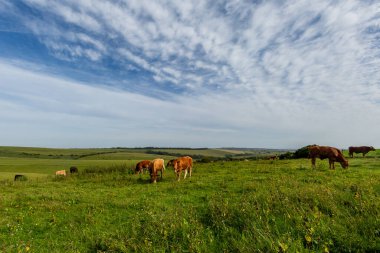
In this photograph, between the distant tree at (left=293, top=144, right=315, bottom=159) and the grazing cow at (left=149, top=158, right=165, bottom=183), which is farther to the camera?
the distant tree at (left=293, top=144, right=315, bottom=159)

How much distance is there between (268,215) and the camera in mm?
7895

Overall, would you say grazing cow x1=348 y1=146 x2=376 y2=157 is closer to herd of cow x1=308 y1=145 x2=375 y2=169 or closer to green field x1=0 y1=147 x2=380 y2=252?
herd of cow x1=308 y1=145 x2=375 y2=169

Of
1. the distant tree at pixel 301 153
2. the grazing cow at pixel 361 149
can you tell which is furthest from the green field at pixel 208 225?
the grazing cow at pixel 361 149

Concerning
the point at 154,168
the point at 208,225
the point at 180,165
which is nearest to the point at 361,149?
the point at 180,165

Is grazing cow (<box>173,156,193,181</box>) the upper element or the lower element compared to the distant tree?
lower

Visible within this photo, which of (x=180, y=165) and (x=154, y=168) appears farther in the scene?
(x=180, y=165)

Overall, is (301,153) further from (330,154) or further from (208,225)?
(208,225)

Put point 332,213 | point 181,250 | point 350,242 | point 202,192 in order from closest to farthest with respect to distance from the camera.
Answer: point 350,242 → point 181,250 → point 332,213 → point 202,192

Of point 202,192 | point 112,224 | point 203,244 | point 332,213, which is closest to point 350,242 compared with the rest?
point 332,213

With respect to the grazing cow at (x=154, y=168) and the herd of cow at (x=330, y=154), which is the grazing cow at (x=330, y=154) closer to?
the herd of cow at (x=330, y=154)

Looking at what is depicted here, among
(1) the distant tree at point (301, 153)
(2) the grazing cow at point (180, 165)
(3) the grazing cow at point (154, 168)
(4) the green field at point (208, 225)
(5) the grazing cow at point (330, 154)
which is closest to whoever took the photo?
(4) the green field at point (208, 225)

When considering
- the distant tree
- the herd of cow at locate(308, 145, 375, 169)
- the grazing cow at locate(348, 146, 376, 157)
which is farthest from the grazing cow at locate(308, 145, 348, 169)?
the grazing cow at locate(348, 146, 376, 157)

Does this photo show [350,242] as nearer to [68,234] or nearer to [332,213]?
[332,213]

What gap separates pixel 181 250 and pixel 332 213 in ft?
14.6
